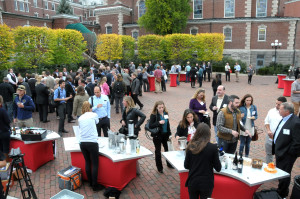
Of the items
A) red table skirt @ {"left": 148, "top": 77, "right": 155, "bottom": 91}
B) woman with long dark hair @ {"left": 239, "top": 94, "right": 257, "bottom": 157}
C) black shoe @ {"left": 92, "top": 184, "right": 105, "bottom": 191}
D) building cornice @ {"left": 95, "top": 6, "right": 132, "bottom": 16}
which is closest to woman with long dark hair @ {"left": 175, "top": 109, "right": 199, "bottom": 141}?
woman with long dark hair @ {"left": 239, "top": 94, "right": 257, "bottom": 157}

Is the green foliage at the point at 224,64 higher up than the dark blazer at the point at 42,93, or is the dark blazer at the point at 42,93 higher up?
the green foliage at the point at 224,64

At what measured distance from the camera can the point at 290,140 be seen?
16.3 ft

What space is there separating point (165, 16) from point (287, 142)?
32.3m

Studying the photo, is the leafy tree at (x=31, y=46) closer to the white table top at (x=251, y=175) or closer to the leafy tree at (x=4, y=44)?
the leafy tree at (x=4, y=44)

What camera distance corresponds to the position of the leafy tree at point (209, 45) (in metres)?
26.7

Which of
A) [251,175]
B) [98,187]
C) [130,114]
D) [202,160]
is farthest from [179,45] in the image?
[202,160]

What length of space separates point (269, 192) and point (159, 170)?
2.80 meters

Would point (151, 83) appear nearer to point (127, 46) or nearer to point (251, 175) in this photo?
point (127, 46)

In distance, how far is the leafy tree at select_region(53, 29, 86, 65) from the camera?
2347 cm

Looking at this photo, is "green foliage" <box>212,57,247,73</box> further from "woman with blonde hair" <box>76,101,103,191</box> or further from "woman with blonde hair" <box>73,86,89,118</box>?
"woman with blonde hair" <box>76,101,103,191</box>

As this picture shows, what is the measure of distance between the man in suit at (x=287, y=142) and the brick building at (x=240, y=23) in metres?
31.9

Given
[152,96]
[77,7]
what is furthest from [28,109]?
[77,7]

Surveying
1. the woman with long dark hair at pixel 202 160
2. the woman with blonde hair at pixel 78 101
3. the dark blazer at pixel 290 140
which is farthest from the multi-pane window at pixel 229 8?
the woman with long dark hair at pixel 202 160

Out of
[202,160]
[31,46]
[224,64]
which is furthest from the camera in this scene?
[224,64]
